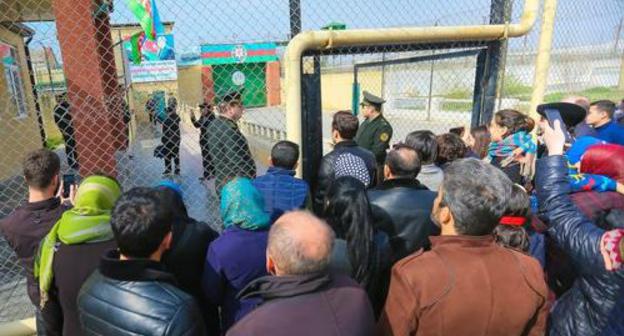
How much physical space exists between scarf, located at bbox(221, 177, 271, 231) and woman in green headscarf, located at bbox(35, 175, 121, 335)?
1.83 ft

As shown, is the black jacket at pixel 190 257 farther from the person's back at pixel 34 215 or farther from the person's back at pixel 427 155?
Answer: the person's back at pixel 427 155

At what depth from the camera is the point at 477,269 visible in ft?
4.58

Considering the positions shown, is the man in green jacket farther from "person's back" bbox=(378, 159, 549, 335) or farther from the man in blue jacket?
the man in blue jacket

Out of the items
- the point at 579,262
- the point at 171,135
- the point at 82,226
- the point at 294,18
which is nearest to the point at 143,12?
the point at 294,18

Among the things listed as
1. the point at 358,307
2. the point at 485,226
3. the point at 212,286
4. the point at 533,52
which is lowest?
the point at 212,286

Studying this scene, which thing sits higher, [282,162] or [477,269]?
[282,162]

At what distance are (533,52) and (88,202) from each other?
3.76 metres

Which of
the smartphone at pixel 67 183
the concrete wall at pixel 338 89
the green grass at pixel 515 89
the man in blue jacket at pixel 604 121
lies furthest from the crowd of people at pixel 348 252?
the concrete wall at pixel 338 89

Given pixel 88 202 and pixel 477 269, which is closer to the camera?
pixel 477 269

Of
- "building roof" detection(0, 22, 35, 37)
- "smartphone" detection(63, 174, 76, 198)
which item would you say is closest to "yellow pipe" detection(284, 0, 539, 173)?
"smartphone" detection(63, 174, 76, 198)

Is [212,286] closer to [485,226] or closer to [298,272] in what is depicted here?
[298,272]

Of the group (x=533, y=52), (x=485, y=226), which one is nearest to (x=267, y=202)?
(x=485, y=226)

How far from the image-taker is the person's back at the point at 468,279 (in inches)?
54.2

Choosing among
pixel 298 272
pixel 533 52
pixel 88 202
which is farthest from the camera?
pixel 533 52
